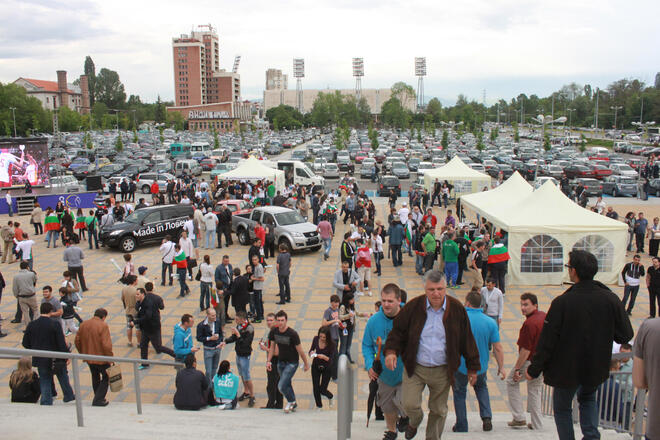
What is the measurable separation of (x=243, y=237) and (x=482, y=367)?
1535 centimetres

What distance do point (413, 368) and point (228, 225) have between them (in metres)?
16.1

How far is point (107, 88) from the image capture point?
16675cm

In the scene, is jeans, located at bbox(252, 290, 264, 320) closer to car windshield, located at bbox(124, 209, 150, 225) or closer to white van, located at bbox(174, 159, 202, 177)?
car windshield, located at bbox(124, 209, 150, 225)

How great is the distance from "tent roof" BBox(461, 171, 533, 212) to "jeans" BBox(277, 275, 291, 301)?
7655 millimetres

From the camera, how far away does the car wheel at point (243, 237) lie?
65.6 ft

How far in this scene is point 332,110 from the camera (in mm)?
120812

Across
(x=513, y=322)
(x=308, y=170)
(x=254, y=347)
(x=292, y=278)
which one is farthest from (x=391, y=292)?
(x=308, y=170)

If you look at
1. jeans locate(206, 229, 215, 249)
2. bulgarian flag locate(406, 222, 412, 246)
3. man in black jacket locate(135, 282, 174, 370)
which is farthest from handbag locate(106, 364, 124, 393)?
jeans locate(206, 229, 215, 249)

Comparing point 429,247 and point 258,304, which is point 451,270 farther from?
point 258,304

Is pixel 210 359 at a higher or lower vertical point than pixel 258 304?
higher

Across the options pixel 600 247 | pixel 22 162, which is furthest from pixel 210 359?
pixel 22 162

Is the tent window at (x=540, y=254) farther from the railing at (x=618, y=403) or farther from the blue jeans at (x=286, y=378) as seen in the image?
the blue jeans at (x=286, y=378)

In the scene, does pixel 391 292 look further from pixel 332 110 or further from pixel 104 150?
pixel 332 110

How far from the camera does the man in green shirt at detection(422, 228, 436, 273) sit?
48.0 feet
